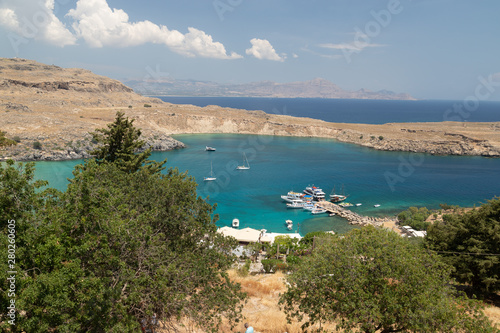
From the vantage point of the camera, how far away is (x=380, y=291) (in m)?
8.92

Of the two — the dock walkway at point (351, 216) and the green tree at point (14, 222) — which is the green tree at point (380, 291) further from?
the dock walkway at point (351, 216)

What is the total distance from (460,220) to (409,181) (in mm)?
46175

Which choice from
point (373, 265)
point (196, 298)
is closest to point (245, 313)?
point (196, 298)

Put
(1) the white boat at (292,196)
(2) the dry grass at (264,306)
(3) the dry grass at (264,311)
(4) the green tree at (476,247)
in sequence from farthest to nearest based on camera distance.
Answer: (1) the white boat at (292,196) < (4) the green tree at (476,247) < (2) the dry grass at (264,306) < (3) the dry grass at (264,311)

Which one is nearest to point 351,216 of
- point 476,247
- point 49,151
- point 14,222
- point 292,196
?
point 292,196

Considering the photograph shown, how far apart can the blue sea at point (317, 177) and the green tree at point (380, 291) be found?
27.5 metres

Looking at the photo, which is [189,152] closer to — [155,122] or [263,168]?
[263,168]

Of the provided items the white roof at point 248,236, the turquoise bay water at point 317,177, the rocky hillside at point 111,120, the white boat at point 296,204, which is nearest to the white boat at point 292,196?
the white boat at point 296,204

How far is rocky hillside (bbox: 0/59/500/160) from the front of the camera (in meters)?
64.1

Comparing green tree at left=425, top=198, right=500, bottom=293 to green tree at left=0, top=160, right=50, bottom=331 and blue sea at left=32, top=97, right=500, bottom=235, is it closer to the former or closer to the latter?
green tree at left=0, top=160, right=50, bottom=331

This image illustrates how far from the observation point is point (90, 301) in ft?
23.6

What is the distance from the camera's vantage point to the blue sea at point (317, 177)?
4269cm

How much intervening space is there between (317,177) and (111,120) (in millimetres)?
60197

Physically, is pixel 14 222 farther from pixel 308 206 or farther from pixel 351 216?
pixel 308 206
